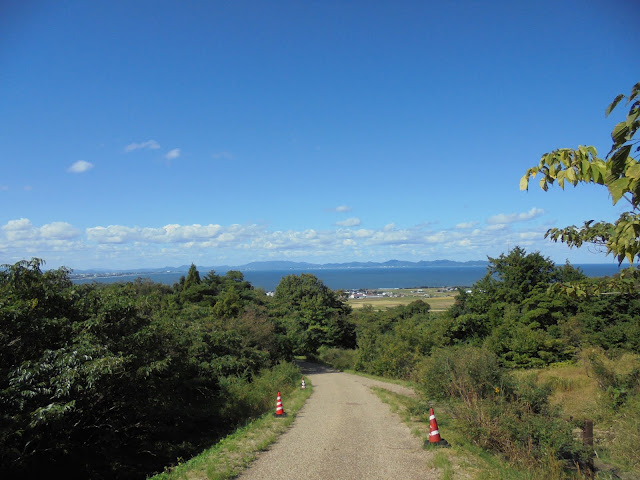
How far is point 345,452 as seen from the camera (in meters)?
8.30

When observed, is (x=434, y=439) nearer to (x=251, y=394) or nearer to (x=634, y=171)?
(x=634, y=171)

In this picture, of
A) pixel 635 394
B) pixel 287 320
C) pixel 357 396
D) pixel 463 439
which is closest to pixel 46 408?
pixel 463 439

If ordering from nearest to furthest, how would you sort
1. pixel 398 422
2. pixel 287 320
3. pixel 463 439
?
pixel 463 439 → pixel 398 422 → pixel 287 320

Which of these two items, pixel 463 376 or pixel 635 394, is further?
pixel 635 394

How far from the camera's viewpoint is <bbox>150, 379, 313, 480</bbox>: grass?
706cm

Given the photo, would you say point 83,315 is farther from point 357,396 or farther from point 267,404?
point 357,396

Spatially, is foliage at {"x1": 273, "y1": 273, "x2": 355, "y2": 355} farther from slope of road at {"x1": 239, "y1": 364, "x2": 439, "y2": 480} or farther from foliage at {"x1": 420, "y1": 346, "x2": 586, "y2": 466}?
foliage at {"x1": 420, "y1": 346, "x2": 586, "y2": 466}

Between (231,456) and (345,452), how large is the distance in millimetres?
2289

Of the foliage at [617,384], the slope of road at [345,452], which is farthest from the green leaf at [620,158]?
the foliage at [617,384]

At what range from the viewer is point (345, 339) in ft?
170

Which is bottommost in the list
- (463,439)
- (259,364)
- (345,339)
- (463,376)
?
(345,339)

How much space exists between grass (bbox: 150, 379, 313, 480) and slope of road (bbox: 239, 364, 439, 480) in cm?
22

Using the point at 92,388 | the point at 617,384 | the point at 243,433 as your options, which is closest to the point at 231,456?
the point at 243,433

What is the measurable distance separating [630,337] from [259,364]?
79.7 ft
